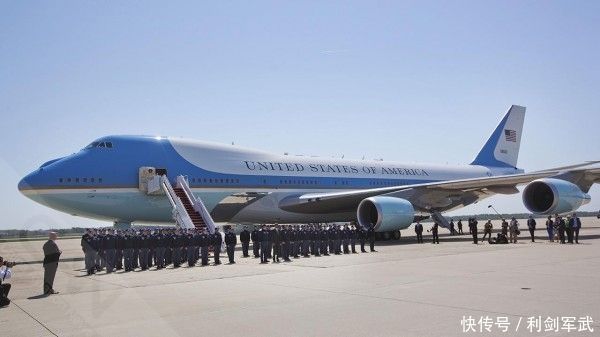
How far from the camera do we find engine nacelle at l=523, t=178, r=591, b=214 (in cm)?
1852

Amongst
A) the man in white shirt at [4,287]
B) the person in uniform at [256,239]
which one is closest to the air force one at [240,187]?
the person in uniform at [256,239]

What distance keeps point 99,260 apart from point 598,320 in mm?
10525

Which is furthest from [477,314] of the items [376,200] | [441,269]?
[376,200]

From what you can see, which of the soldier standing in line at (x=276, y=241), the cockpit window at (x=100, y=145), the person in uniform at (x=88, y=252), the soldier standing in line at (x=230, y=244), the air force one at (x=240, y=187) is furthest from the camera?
the cockpit window at (x=100, y=145)

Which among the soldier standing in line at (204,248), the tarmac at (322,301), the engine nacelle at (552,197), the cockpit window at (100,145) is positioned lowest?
the tarmac at (322,301)

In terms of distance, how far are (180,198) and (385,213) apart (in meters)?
7.30

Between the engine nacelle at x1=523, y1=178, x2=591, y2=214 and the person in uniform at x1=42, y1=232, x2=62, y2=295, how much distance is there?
53.2 feet

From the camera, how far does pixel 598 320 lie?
5.33 m

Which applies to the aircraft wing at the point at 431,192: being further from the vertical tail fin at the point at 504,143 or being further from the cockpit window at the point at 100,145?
the vertical tail fin at the point at 504,143

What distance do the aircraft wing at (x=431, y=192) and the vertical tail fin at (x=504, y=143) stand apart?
1040cm

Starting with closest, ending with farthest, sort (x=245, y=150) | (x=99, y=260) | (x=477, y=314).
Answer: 1. (x=477, y=314)
2. (x=99, y=260)
3. (x=245, y=150)

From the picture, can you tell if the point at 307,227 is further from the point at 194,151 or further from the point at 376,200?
the point at 194,151

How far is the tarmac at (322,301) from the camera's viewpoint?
5.44m

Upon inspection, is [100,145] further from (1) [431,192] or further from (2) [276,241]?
(1) [431,192]
